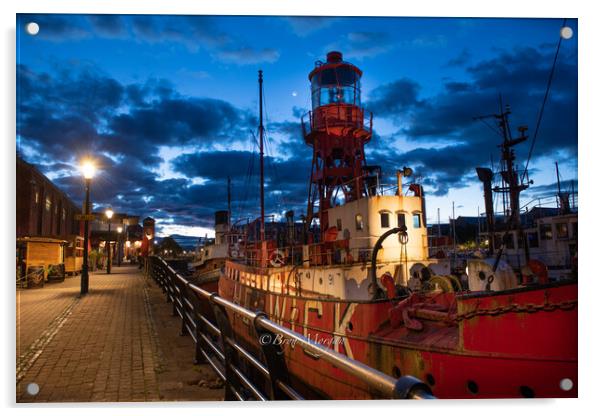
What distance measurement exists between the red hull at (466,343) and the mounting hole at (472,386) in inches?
0.5

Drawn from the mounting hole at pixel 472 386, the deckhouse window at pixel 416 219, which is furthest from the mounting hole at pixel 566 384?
the deckhouse window at pixel 416 219

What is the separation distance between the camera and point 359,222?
35.0 ft

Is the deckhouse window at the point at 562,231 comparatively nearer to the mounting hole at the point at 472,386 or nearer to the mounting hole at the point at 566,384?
the mounting hole at the point at 472,386

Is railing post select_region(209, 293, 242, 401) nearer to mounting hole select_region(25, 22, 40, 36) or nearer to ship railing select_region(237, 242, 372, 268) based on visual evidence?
mounting hole select_region(25, 22, 40, 36)

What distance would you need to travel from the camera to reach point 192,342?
528 centimetres

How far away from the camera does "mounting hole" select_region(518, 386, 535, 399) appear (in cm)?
456

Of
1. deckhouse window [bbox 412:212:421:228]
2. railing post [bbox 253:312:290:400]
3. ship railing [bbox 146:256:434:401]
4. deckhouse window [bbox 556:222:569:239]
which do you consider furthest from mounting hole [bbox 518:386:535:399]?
deckhouse window [bbox 556:222:569:239]

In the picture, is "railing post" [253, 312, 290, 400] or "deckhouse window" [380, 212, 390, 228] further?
"deckhouse window" [380, 212, 390, 228]

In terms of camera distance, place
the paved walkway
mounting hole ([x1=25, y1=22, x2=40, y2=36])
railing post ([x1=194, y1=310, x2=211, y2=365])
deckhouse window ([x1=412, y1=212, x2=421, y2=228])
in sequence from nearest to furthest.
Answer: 1. the paved walkway
2. railing post ([x1=194, y1=310, x2=211, y2=365])
3. mounting hole ([x1=25, y1=22, x2=40, y2=36])
4. deckhouse window ([x1=412, y1=212, x2=421, y2=228])

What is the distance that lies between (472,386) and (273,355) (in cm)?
386

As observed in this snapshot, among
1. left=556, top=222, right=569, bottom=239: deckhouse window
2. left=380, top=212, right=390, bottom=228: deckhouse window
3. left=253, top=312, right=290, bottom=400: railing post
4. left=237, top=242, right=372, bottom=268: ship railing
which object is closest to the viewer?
left=253, top=312, right=290, bottom=400: railing post

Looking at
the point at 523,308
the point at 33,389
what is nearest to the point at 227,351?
the point at 33,389

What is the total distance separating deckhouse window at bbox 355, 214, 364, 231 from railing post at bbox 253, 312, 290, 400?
823 centimetres

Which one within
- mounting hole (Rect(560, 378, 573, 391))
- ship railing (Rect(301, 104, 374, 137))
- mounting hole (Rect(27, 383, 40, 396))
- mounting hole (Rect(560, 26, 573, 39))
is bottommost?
mounting hole (Rect(560, 378, 573, 391))
